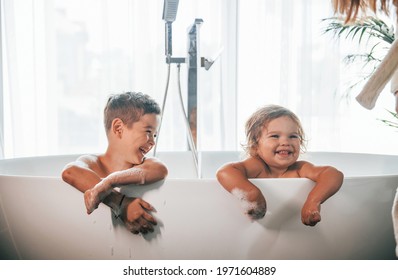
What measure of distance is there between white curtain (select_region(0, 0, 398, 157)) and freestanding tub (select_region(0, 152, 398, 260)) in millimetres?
1399

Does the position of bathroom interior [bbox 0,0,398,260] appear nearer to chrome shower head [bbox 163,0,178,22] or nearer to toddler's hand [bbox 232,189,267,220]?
chrome shower head [bbox 163,0,178,22]

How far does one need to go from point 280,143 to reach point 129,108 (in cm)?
37

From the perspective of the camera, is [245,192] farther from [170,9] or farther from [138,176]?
[170,9]

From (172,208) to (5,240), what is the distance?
1.48 ft

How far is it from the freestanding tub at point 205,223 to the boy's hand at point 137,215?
1 cm

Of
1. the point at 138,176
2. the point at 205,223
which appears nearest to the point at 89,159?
the point at 138,176

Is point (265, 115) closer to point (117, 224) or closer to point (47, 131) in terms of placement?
point (117, 224)

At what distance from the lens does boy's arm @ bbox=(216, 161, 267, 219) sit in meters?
1.08

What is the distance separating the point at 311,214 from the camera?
1078mm

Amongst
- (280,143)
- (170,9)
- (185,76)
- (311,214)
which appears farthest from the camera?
(185,76)

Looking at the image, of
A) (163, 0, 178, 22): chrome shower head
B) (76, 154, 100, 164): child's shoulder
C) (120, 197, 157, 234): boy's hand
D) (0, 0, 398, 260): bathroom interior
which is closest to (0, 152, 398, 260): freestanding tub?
(120, 197, 157, 234): boy's hand

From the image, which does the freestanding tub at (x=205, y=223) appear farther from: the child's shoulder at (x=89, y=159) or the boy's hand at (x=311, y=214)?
the child's shoulder at (x=89, y=159)

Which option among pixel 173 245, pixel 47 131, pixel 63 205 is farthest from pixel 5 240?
pixel 47 131

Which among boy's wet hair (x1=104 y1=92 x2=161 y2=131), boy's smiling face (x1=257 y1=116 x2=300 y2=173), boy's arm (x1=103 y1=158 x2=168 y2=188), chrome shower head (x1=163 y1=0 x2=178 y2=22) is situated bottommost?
boy's arm (x1=103 y1=158 x2=168 y2=188)
